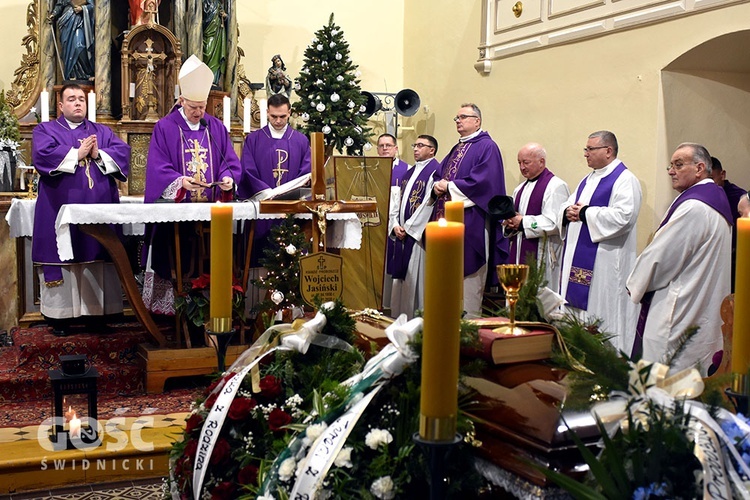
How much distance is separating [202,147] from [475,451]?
4622mm

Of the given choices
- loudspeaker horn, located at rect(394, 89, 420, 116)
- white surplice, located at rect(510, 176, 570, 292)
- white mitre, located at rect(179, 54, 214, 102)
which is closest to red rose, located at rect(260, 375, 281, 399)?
white mitre, located at rect(179, 54, 214, 102)

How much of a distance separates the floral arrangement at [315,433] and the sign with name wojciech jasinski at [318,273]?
2.02m

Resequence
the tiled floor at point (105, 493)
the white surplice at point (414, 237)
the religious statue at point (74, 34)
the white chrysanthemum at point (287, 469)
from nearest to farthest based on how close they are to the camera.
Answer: the white chrysanthemum at point (287, 469) → the tiled floor at point (105, 493) → the white surplice at point (414, 237) → the religious statue at point (74, 34)

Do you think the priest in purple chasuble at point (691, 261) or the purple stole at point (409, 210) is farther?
the purple stole at point (409, 210)

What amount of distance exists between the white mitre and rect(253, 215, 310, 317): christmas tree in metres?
1.07

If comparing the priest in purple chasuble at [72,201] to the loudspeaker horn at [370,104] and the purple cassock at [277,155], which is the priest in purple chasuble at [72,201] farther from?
the loudspeaker horn at [370,104]

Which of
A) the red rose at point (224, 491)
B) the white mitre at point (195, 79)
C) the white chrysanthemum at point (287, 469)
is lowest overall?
the red rose at point (224, 491)

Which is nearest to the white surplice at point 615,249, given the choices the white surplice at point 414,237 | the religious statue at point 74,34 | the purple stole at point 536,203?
the purple stole at point 536,203

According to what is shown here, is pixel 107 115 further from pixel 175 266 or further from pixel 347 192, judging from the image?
pixel 175 266

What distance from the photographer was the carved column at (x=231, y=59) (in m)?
8.84

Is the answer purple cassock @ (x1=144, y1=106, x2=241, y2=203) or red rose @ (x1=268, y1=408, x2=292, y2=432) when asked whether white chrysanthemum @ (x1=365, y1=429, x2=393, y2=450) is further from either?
purple cassock @ (x1=144, y1=106, x2=241, y2=203)

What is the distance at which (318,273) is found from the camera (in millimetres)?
4281

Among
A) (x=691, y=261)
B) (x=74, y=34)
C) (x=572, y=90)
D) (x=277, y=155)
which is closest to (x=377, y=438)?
(x=691, y=261)

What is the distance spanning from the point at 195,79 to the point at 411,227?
8.56 feet
